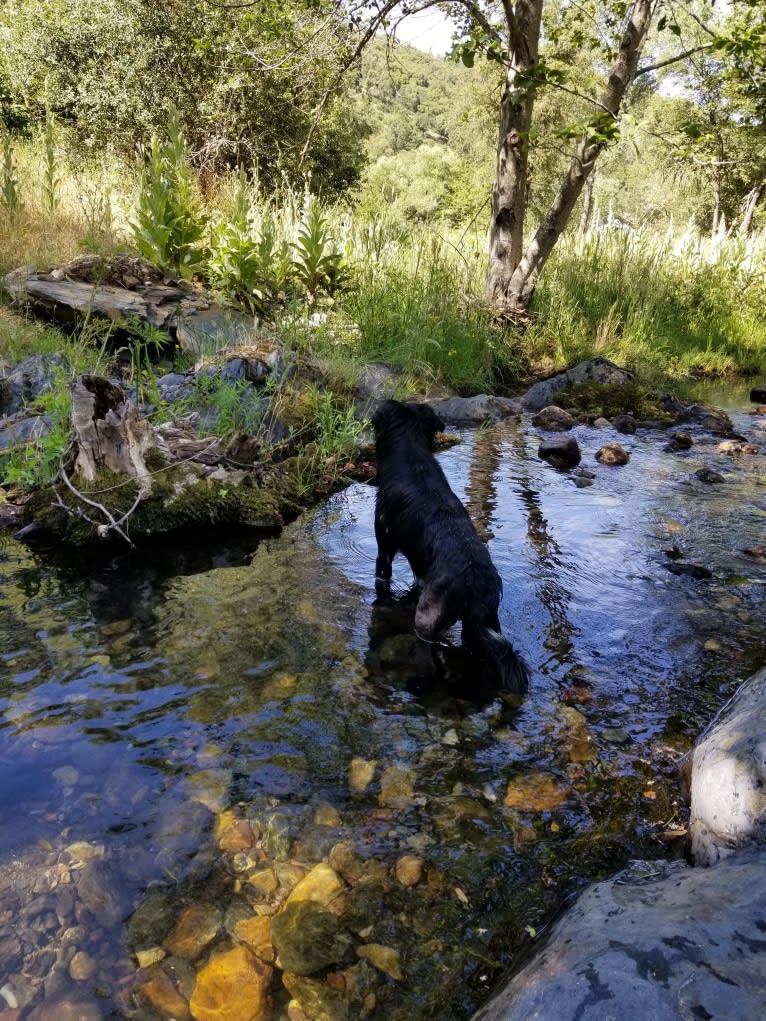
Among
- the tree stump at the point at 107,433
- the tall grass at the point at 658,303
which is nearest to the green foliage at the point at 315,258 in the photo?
the tall grass at the point at 658,303

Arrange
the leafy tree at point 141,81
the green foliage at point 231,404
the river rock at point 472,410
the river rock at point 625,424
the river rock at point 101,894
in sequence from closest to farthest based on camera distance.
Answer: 1. the river rock at point 101,894
2. the green foliage at point 231,404
3. the river rock at point 472,410
4. the river rock at point 625,424
5. the leafy tree at point 141,81

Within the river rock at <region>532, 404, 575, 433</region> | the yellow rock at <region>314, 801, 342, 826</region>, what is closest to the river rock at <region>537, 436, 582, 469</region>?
the river rock at <region>532, 404, 575, 433</region>

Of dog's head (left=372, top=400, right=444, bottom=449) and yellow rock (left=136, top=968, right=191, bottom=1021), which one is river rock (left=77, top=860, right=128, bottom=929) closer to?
yellow rock (left=136, top=968, right=191, bottom=1021)

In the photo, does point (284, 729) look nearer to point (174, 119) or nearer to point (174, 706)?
point (174, 706)

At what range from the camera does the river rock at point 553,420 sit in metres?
8.32

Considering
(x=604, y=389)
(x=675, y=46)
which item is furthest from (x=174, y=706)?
(x=675, y=46)

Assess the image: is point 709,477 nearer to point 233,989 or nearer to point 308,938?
point 308,938

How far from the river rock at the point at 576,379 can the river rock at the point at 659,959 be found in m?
7.91

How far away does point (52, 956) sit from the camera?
198 cm

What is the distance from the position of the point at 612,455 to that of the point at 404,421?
3.31 m

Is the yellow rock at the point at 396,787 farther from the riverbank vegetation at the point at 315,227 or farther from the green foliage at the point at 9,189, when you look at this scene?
the green foliage at the point at 9,189

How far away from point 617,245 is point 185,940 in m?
13.7

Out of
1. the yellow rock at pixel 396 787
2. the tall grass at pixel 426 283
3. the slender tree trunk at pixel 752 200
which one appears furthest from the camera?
the slender tree trunk at pixel 752 200

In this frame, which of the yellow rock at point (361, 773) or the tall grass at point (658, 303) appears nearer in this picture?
the yellow rock at point (361, 773)
